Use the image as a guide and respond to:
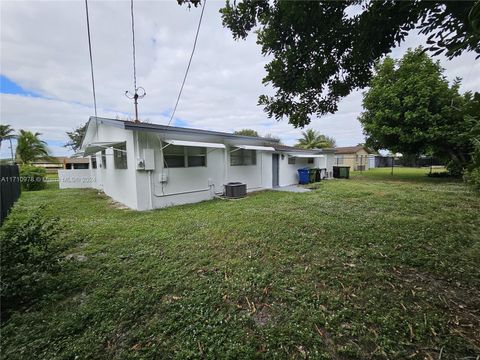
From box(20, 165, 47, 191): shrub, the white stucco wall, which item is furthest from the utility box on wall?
box(20, 165, 47, 191): shrub

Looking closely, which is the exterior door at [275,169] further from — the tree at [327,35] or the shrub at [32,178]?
the shrub at [32,178]

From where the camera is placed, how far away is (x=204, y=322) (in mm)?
2254

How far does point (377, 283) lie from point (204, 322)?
7.76 feet

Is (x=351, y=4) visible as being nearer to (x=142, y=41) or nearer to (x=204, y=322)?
(x=204, y=322)

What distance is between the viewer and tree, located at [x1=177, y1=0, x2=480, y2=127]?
255 centimetres

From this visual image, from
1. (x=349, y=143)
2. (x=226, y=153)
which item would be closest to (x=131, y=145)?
(x=226, y=153)

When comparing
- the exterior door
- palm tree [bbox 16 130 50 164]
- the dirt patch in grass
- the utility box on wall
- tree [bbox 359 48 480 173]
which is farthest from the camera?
palm tree [bbox 16 130 50 164]

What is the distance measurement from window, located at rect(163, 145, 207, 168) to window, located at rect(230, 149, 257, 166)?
6.21ft

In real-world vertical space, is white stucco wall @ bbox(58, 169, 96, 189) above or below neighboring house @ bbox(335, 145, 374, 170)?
below

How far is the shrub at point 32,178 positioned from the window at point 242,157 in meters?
13.3

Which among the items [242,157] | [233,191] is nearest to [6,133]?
[242,157]

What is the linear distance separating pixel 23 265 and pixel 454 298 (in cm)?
534

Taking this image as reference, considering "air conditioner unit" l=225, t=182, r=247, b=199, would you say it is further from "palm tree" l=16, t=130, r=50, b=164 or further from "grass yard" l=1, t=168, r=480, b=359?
"palm tree" l=16, t=130, r=50, b=164

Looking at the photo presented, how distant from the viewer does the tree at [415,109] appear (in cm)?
1234
